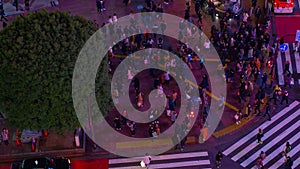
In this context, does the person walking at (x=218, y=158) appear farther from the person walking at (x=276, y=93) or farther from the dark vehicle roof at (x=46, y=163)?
the dark vehicle roof at (x=46, y=163)

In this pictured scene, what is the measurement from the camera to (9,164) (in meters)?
44.0

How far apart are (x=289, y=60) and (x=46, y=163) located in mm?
23881

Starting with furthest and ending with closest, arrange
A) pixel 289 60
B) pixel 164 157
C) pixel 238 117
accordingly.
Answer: pixel 289 60 < pixel 238 117 < pixel 164 157

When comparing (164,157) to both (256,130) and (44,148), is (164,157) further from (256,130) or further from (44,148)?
(44,148)

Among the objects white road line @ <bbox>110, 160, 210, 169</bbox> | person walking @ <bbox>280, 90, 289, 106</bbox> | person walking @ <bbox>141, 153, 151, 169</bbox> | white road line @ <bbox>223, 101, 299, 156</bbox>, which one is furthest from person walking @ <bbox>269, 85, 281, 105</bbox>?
person walking @ <bbox>141, 153, 151, 169</bbox>

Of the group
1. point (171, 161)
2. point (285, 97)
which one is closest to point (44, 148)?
point (171, 161)

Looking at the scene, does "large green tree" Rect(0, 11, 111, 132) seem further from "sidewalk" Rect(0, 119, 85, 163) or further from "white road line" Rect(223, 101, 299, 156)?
"white road line" Rect(223, 101, 299, 156)

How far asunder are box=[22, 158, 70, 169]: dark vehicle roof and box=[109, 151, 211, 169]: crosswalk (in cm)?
347

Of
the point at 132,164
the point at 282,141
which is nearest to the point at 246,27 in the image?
the point at 282,141

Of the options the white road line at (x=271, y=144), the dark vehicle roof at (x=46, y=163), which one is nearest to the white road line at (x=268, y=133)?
the white road line at (x=271, y=144)

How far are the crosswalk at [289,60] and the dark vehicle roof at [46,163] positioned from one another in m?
20.0

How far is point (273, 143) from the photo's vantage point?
1781 inches

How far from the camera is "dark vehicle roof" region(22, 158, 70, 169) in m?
41.9

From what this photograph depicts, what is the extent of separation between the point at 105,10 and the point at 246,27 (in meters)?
14.4
